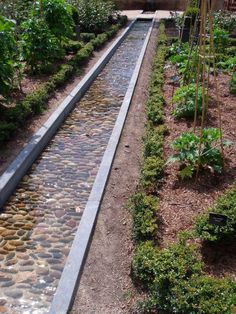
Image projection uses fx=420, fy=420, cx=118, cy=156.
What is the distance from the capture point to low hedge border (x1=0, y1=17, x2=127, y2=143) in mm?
7319

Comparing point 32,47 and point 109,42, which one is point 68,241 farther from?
point 109,42

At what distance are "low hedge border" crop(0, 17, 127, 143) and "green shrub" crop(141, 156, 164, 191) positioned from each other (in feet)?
8.44

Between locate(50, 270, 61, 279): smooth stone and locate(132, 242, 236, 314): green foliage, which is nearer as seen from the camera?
locate(132, 242, 236, 314): green foliage

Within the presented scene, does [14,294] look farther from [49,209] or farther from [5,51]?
[5,51]

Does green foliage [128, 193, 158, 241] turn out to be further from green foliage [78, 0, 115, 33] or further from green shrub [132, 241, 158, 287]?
→ green foliage [78, 0, 115, 33]

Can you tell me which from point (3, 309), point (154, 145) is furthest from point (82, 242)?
point (154, 145)

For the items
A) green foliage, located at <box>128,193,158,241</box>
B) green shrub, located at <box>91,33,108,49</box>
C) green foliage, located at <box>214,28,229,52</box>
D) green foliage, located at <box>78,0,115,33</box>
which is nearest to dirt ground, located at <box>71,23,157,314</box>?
green foliage, located at <box>128,193,158,241</box>

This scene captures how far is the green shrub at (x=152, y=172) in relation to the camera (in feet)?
18.3

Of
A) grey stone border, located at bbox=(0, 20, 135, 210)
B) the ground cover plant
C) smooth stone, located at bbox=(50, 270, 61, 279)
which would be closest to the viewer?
smooth stone, located at bbox=(50, 270, 61, 279)

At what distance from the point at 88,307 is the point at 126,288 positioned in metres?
0.45

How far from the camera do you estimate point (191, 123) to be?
7.76m

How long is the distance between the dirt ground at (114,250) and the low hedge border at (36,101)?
193 centimetres

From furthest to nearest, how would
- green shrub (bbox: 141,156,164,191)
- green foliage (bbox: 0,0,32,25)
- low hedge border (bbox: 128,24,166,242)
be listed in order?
green foliage (bbox: 0,0,32,25) < green shrub (bbox: 141,156,164,191) < low hedge border (bbox: 128,24,166,242)

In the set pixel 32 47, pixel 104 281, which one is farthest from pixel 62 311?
pixel 32 47
